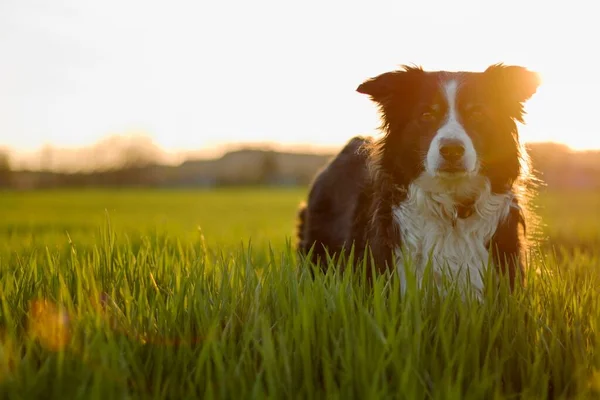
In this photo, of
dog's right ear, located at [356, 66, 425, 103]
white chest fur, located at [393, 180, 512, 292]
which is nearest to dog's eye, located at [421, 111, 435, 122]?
dog's right ear, located at [356, 66, 425, 103]

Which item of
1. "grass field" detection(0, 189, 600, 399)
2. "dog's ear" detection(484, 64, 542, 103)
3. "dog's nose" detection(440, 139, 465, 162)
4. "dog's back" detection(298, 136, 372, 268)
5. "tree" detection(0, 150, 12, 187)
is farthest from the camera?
"tree" detection(0, 150, 12, 187)

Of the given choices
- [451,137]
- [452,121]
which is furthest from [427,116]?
[451,137]

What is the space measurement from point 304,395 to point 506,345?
94 centimetres

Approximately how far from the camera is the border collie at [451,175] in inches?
148

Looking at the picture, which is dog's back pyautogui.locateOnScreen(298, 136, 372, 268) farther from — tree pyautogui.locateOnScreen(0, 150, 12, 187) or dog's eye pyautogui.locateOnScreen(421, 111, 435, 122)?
tree pyautogui.locateOnScreen(0, 150, 12, 187)

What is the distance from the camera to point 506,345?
2.52m

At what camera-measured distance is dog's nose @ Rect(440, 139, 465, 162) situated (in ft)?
11.5

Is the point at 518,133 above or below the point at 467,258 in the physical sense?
above

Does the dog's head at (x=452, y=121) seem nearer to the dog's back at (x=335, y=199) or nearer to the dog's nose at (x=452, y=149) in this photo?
the dog's nose at (x=452, y=149)

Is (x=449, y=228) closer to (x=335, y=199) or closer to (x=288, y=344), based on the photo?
(x=335, y=199)

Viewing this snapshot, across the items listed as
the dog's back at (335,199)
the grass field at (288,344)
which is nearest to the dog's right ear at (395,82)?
the dog's back at (335,199)

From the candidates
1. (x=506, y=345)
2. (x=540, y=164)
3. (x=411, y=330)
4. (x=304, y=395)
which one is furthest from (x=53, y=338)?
(x=540, y=164)

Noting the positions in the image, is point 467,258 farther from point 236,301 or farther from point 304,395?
point 304,395

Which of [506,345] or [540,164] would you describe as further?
[540,164]
